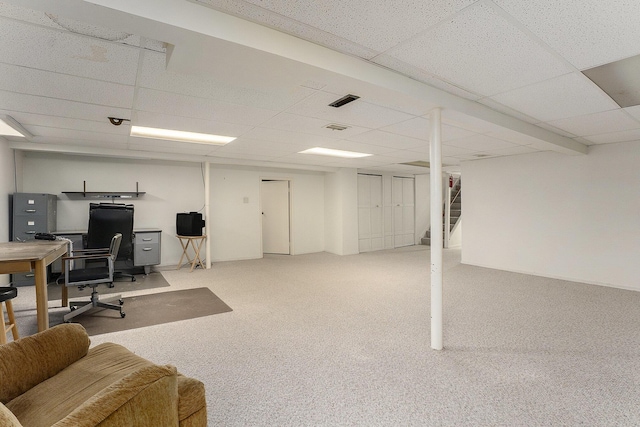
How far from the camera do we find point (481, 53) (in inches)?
81.0

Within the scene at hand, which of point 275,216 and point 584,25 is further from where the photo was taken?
point 275,216

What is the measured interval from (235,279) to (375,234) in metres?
4.57

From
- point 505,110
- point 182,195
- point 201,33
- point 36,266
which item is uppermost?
point 505,110

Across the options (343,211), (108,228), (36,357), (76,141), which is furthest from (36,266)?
(343,211)

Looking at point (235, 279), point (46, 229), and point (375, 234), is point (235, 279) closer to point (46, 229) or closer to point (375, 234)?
point (46, 229)

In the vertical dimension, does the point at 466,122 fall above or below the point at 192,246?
above

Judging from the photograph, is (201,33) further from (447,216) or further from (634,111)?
(447,216)

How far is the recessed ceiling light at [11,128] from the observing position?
135 inches

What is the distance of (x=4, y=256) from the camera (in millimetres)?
2195

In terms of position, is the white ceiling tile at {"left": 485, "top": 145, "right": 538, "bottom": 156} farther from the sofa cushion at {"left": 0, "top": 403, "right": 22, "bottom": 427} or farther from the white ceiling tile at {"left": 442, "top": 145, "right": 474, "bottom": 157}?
the sofa cushion at {"left": 0, "top": 403, "right": 22, "bottom": 427}

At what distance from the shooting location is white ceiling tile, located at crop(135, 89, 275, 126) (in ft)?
9.19

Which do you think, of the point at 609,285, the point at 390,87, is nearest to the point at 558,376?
the point at 390,87

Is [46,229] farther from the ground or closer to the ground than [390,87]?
closer to the ground

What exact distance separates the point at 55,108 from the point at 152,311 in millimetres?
2389
